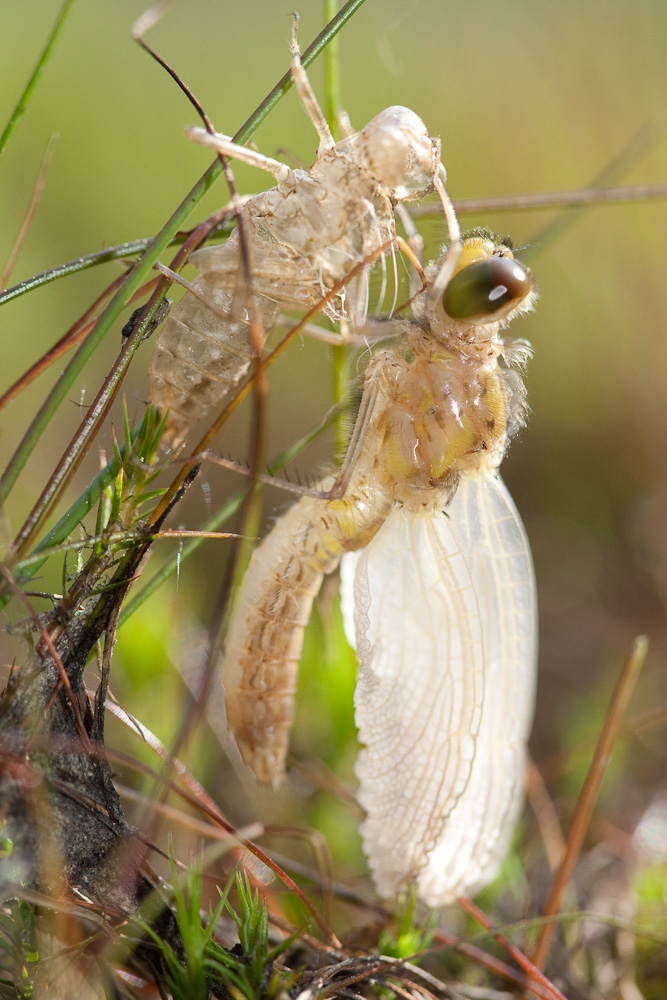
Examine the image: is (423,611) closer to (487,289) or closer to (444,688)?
(444,688)

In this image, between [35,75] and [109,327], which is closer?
[109,327]

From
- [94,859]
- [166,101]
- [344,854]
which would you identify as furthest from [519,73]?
[94,859]

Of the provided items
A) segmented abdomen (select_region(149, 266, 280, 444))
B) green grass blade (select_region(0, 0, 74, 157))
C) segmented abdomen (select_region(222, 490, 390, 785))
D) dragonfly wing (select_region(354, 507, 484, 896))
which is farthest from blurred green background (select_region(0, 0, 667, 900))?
green grass blade (select_region(0, 0, 74, 157))

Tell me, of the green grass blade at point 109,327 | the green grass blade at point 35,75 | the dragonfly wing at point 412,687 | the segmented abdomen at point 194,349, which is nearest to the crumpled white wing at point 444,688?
the dragonfly wing at point 412,687

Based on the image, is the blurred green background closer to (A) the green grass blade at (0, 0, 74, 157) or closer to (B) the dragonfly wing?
(B) the dragonfly wing

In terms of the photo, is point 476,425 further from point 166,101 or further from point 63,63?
point 63,63

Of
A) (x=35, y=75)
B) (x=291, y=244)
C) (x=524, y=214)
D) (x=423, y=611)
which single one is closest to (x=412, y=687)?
(x=423, y=611)
